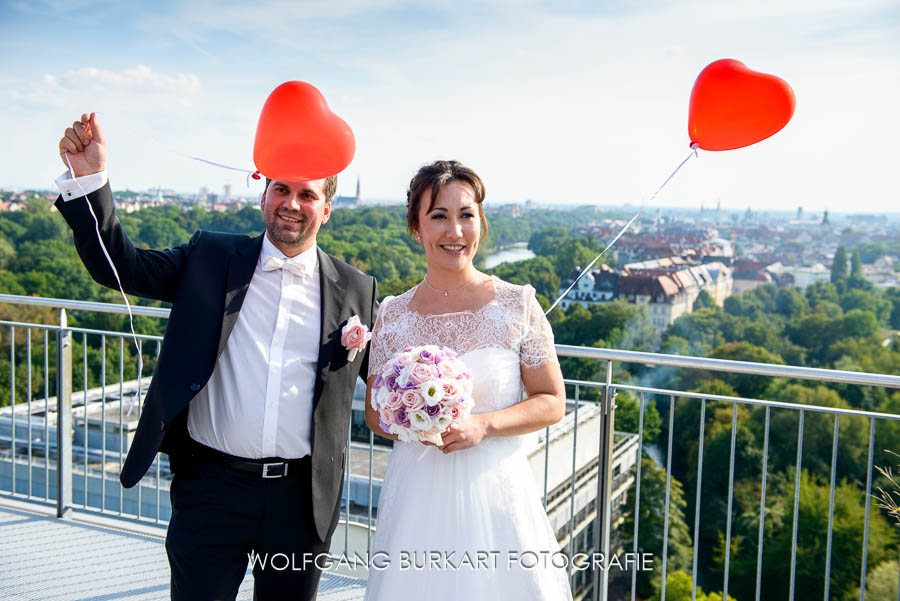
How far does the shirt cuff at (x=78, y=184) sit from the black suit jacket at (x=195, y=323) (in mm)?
19

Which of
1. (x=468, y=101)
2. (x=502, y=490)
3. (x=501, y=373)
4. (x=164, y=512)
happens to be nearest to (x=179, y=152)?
(x=501, y=373)

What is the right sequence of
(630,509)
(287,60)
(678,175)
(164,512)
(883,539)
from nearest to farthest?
1. (678,175)
2. (164,512)
3. (883,539)
4. (630,509)
5. (287,60)

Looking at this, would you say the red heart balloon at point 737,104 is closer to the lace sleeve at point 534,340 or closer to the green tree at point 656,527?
the lace sleeve at point 534,340

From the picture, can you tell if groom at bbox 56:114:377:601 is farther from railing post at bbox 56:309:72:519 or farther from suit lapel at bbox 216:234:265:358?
railing post at bbox 56:309:72:519

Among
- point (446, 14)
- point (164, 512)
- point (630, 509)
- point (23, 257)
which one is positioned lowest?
point (630, 509)

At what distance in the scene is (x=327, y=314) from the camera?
231 cm

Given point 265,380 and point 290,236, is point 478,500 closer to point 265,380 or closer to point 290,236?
point 265,380

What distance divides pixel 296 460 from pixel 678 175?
73.2 inches

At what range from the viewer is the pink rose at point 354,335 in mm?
2209

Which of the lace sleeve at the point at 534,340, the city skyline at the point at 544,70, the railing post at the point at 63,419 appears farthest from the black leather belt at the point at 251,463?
the city skyline at the point at 544,70

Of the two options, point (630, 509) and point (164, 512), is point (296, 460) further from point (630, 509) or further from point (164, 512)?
point (630, 509)

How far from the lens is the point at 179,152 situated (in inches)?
96.5

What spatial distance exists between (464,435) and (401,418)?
17 cm

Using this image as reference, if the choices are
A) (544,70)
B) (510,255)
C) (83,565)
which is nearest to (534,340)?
Answer: (83,565)
